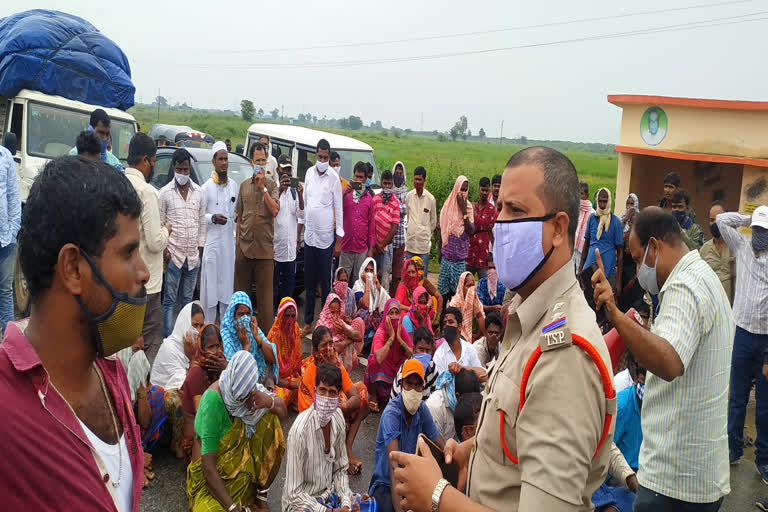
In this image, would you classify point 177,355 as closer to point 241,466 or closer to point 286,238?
point 241,466

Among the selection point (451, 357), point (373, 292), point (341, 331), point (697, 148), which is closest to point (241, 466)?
point (451, 357)

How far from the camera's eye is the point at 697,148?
35.6 ft

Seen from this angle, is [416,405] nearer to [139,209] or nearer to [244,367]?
[244,367]

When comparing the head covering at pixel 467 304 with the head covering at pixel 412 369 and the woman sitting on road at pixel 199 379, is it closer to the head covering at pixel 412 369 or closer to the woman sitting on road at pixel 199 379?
the head covering at pixel 412 369

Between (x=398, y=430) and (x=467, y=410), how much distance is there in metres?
0.57

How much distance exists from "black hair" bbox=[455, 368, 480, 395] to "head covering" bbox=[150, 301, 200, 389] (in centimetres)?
224

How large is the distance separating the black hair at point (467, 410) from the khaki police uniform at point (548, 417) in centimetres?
290

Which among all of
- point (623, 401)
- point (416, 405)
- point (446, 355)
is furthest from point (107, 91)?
point (623, 401)

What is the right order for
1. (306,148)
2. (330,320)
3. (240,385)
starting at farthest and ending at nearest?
(306,148), (330,320), (240,385)

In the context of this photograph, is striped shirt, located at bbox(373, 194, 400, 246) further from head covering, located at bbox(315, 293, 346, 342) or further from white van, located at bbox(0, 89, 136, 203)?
white van, located at bbox(0, 89, 136, 203)

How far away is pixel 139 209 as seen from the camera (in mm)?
1583

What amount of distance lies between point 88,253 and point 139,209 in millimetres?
198

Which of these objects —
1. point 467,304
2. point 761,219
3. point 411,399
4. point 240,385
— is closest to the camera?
point 240,385

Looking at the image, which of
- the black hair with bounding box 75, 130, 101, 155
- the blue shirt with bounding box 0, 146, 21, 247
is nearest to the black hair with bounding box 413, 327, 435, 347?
the black hair with bounding box 75, 130, 101, 155
